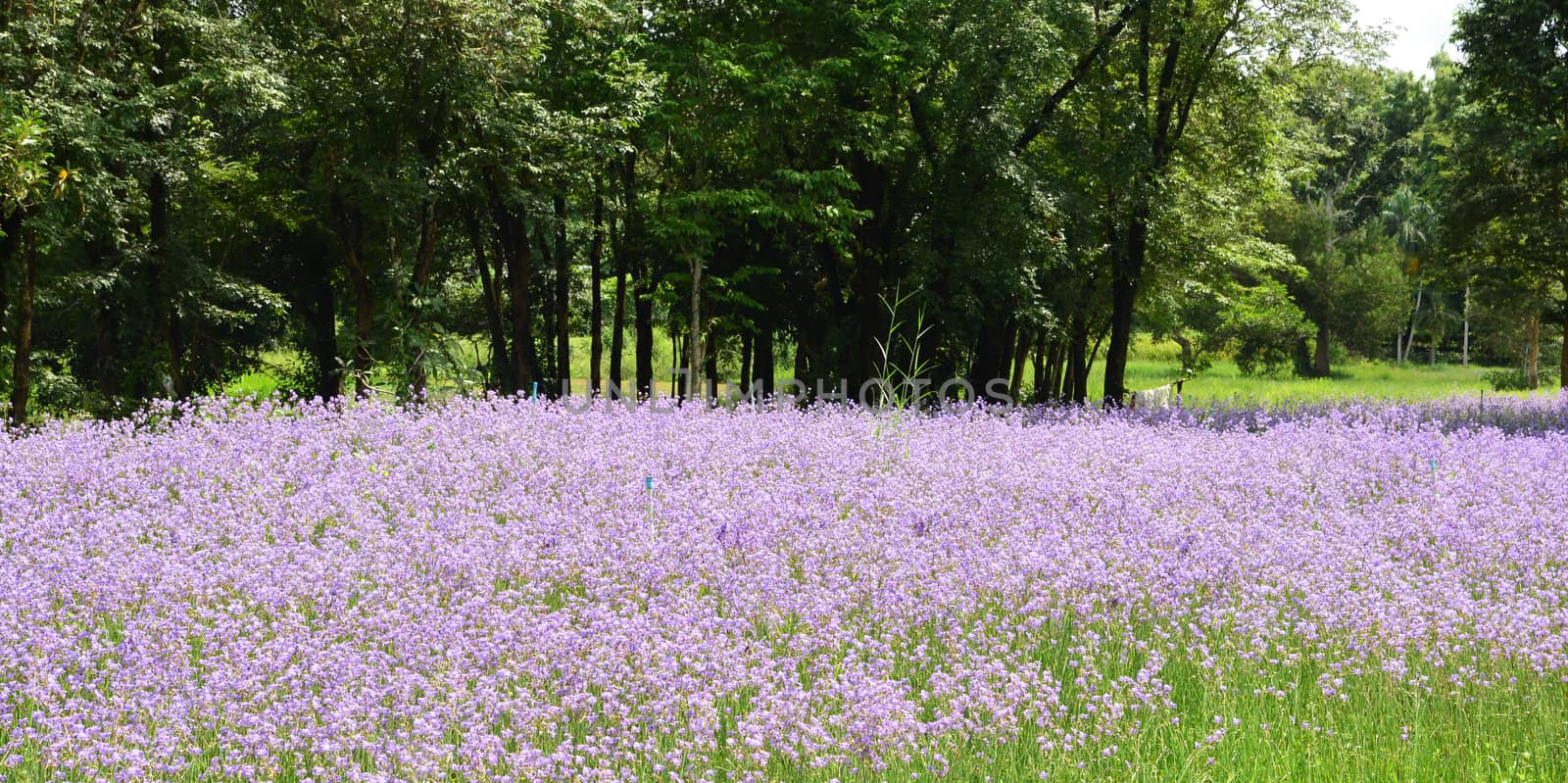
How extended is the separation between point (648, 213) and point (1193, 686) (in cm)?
1792

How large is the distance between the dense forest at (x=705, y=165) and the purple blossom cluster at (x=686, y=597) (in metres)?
8.72

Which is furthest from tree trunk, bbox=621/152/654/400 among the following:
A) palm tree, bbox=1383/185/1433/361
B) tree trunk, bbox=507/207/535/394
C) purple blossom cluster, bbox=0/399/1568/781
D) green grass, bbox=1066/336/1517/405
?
palm tree, bbox=1383/185/1433/361

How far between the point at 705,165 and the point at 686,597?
17.2 metres

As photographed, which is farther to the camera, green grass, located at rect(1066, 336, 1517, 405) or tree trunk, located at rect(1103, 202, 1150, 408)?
green grass, located at rect(1066, 336, 1517, 405)

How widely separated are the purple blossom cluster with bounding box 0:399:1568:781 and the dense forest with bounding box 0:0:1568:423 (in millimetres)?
8721

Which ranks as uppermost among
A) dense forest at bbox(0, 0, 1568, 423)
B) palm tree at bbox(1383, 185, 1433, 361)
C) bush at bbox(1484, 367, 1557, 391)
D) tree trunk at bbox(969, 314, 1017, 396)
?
palm tree at bbox(1383, 185, 1433, 361)

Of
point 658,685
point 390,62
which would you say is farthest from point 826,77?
point 658,685

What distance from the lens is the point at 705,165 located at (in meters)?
22.0

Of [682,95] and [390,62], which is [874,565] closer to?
[390,62]

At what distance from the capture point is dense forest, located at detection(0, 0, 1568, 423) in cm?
1767

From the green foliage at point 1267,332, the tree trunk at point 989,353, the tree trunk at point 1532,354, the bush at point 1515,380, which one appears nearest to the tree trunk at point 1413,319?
the green foliage at point 1267,332

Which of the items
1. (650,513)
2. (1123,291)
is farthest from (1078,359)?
(650,513)

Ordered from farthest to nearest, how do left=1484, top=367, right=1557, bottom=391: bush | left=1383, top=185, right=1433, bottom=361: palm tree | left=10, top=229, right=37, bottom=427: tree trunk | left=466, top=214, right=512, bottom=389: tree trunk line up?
1. left=1383, top=185, right=1433, bottom=361: palm tree
2. left=1484, top=367, right=1557, bottom=391: bush
3. left=466, top=214, right=512, bottom=389: tree trunk
4. left=10, top=229, right=37, bottom=427: tree trunk

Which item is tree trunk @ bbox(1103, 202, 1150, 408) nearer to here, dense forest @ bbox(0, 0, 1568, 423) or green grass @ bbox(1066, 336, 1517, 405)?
dense forest @ bbox(0, 0, 1568, 423)
